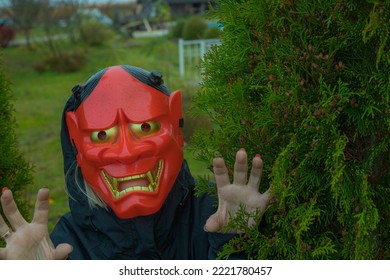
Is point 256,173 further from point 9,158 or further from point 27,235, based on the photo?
point 9,158

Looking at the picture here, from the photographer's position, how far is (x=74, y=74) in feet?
56.0

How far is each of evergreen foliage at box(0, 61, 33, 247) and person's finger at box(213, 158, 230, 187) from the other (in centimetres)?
129

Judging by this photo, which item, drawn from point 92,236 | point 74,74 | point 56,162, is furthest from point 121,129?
point 74,74

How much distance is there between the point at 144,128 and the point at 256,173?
0.69 m

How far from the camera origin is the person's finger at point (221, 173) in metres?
2.21

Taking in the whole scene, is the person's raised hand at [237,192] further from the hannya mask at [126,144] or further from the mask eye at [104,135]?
the mask eye at [104,135]

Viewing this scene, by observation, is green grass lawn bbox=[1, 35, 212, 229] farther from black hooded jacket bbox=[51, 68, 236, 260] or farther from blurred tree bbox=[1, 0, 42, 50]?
black hooded jacket bbox=[51, 68, 236, 260]

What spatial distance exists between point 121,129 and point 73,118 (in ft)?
1.02

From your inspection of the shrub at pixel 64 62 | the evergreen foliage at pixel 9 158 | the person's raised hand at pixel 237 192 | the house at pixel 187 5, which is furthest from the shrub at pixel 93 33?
the person's raised hand at pixel 237 192

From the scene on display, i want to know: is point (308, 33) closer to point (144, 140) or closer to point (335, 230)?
point (335, 230)

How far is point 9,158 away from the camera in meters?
2.98

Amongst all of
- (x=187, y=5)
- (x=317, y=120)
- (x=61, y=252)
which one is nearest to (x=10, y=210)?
(x=61, y=252)

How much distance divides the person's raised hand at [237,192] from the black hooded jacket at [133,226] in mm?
420

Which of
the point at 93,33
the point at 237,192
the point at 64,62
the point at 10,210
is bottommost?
the point at 93,33
